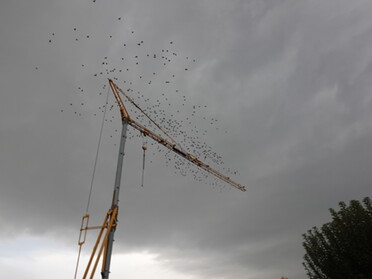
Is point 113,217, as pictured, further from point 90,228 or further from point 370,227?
point 370,227

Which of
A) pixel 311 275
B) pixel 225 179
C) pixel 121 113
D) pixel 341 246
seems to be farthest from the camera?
pixel 225 179

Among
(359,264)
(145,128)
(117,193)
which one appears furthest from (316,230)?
(145,128)

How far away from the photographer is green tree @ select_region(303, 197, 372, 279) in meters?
17.1

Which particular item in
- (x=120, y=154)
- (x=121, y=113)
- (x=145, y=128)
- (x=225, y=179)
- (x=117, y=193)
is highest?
(x=225, y=179)

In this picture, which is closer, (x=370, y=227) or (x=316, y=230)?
(x=370, y=227)

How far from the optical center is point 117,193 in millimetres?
15703

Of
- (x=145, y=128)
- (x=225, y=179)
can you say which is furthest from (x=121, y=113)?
(x=225, y=179)

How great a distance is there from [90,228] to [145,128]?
12.6 metres

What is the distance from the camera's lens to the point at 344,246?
60.0 feet

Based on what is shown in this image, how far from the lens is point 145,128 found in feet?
86.9

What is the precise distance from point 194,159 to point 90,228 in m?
19.3

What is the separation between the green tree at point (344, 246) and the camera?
17.1 m

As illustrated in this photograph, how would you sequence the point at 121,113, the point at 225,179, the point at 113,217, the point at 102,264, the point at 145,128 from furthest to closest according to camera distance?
the point at 225,179 < the point at 145,128 < the point at 121,113 < the point at 113,217 < the point at 102,264

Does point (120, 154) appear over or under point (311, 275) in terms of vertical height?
over
